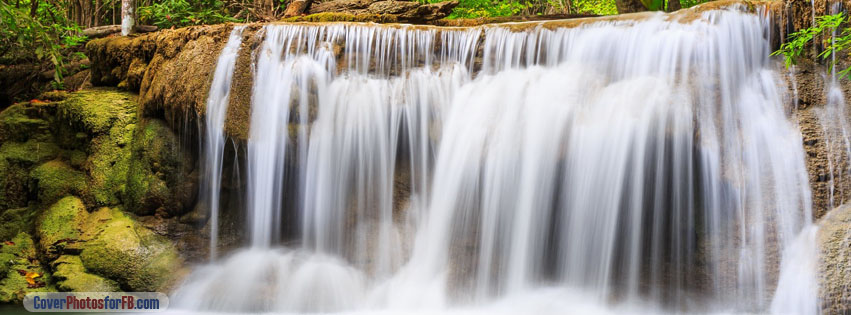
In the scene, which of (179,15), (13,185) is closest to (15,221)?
(13,185)

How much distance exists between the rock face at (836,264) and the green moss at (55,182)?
7.95 m

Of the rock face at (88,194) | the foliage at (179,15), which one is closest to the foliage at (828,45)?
the rock face at (88,194)

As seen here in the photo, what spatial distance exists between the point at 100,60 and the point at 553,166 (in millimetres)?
6404

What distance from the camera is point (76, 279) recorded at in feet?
22.6

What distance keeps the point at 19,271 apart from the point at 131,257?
130 centimetres

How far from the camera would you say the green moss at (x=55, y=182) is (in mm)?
7801

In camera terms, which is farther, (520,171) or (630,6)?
(630,6)

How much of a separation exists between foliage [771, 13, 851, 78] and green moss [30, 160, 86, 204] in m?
8.00

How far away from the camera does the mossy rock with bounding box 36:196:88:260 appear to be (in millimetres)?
7281

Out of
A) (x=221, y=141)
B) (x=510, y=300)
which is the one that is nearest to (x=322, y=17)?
(x=221, y=141)

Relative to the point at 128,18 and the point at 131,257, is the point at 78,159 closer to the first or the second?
the point at 131,257

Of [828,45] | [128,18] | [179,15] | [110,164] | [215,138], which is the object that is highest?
[179,15]

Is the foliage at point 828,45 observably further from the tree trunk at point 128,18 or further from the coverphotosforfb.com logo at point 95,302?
the tree trunk at point 128,18

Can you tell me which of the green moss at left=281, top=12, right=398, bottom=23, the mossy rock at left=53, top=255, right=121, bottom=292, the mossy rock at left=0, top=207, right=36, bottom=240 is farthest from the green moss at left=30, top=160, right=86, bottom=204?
the green moss at left=281, top=12, right=398, bottom=23
